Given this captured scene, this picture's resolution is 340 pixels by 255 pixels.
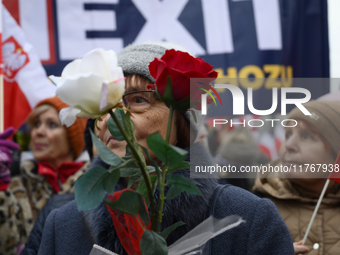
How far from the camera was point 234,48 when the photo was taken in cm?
377

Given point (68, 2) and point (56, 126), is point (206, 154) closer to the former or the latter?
point (56, 126)

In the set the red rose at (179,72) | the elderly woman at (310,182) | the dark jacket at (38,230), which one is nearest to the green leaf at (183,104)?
the red rose at (179,72)

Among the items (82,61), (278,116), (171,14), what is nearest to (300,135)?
(278,116)

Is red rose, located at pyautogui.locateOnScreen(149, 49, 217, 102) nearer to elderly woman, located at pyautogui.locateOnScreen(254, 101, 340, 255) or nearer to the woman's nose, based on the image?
elderly woman, located at pyautogui.locateOnScreen(254, 101, 340, 255)

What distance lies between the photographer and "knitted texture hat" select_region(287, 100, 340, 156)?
1705mm

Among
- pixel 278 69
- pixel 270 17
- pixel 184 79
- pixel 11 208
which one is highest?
pixel 270 17

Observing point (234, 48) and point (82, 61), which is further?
point (234, 48)

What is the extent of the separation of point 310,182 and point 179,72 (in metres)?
1.50

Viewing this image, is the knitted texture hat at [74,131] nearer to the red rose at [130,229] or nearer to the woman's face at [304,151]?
the woman's face at [304,151]

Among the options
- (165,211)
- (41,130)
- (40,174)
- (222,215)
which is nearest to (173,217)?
(165,211)

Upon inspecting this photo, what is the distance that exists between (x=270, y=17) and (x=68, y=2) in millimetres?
1964

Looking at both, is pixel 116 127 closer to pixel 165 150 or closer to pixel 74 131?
pixel 165 150

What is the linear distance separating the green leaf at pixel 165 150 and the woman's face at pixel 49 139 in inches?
102

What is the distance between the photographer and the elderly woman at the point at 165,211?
1.31 m
